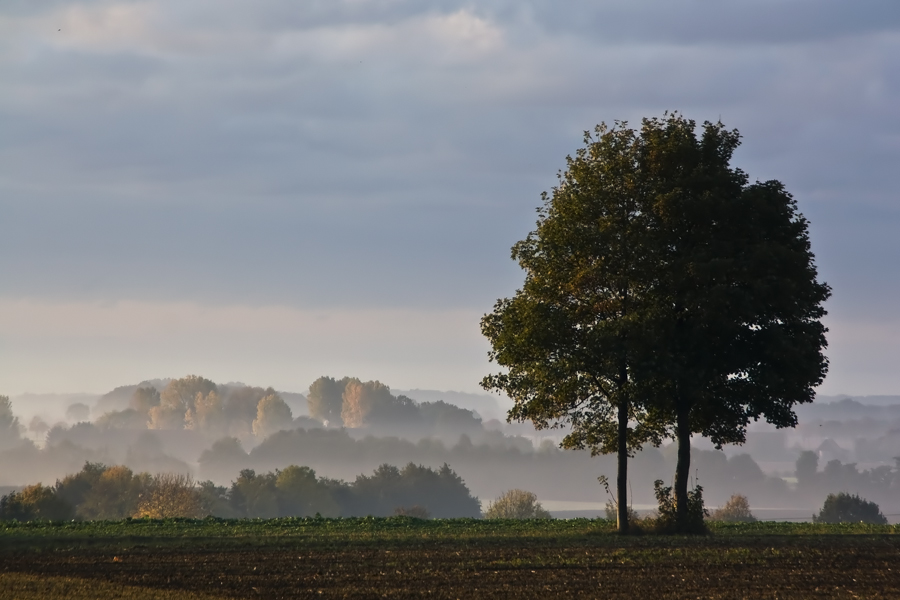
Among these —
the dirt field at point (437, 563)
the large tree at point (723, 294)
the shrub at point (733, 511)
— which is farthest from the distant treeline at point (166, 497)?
the large tree at point (723, 294)

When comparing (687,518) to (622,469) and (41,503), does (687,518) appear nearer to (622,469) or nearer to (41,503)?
(622,469)

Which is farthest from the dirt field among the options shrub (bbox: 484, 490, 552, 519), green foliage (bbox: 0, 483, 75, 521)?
shrub (bbox: 484, 490, 552, 519)

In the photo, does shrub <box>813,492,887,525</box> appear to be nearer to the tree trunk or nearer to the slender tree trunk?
the slender tree trunk

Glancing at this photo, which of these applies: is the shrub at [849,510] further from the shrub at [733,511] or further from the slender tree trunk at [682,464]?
the slender tree trunk at [682,464]

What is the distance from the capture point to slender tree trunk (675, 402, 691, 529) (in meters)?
43.0

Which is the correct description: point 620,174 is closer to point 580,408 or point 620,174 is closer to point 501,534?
point 580,408

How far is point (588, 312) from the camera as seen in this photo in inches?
1724

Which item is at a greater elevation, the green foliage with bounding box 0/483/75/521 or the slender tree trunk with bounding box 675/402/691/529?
the slender tree trunk with bounding box 675/402/691/529

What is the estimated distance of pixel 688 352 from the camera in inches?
1640

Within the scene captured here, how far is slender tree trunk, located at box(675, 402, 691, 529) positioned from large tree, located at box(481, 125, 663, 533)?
4.37ft

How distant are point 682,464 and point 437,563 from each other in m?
17.0

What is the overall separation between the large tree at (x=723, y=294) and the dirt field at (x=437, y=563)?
6.16 m

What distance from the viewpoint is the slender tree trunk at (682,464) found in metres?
43.0

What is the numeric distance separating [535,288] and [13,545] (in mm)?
24149
